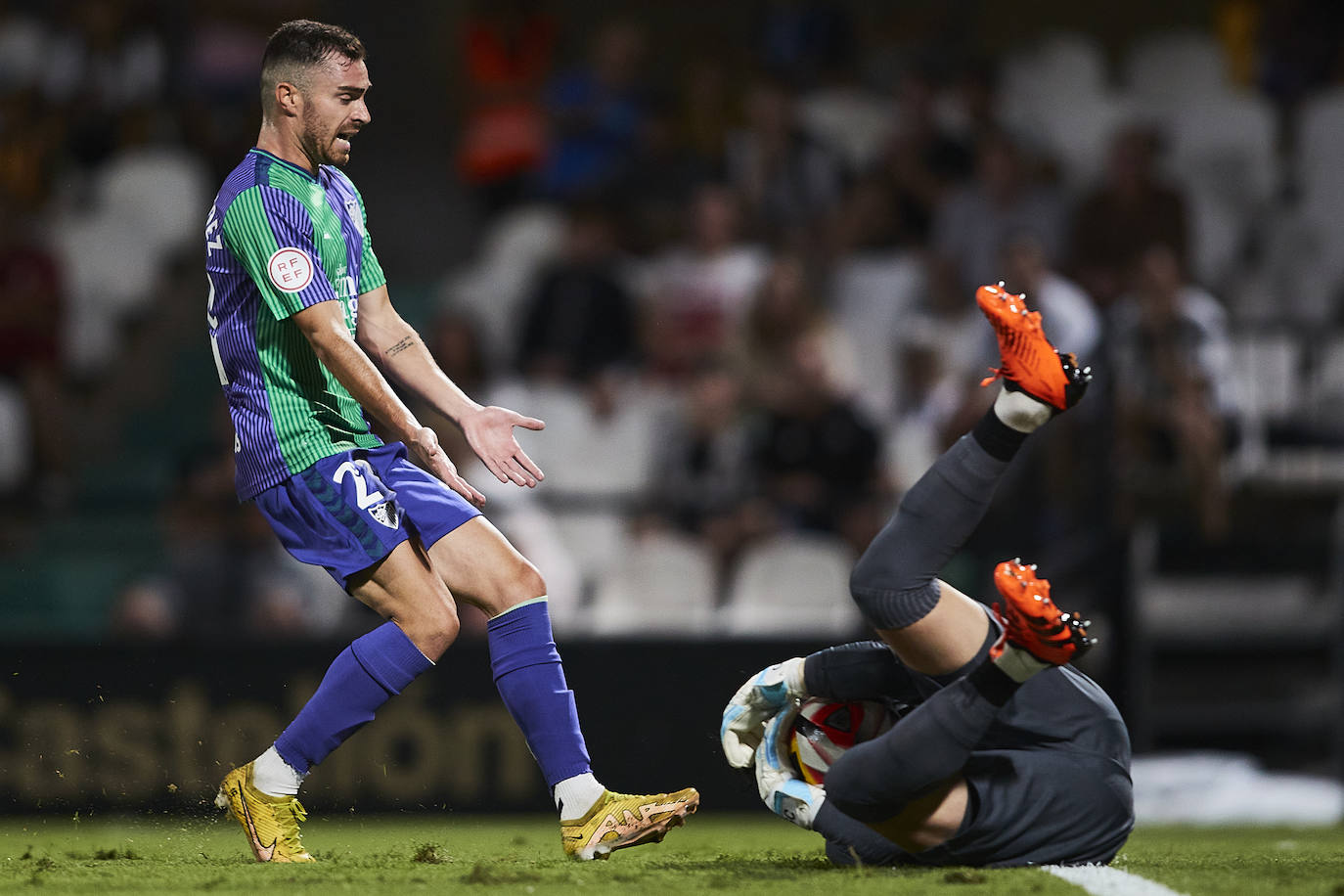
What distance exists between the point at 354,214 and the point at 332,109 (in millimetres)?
329

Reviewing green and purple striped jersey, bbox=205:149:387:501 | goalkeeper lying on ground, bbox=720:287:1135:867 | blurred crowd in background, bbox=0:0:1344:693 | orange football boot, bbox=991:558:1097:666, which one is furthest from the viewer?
blurred crowd in background, bbox=0:0:1344:693

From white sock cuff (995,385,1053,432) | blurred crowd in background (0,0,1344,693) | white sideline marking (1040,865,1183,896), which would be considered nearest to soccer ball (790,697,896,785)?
white sideline marking (1040,865,1183,896)

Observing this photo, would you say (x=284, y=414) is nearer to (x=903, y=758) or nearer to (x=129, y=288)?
(x=903, y=758)

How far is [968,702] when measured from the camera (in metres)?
3.71

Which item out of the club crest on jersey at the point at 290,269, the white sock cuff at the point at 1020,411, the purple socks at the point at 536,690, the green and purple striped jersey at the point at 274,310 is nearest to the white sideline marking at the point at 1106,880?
the white sock cuff at the point at 1020,411

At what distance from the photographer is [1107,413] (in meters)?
7.75

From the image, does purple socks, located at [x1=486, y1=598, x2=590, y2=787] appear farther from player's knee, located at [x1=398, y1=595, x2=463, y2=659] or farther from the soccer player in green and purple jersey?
player's knee, located at [x1=398, y1=595, x2=463, y2=659]

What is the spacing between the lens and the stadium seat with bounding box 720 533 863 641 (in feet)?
25.4

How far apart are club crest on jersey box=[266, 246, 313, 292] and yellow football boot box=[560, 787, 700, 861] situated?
1492 millimetres

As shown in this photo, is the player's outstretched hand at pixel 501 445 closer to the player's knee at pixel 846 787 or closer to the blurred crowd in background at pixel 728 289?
the player's knee at pixel 846 787

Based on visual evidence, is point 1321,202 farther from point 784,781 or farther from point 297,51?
point 297,51

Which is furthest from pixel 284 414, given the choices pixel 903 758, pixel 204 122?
pixel 204 122

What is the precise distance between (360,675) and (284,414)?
2.29ft

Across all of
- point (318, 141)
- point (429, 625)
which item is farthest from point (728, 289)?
point (429, 625)
